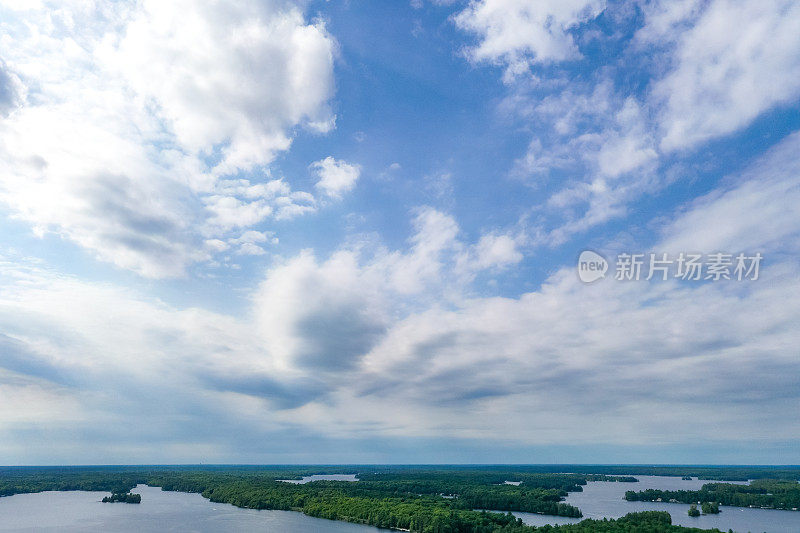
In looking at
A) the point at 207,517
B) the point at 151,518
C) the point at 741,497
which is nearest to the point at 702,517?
the point at 741,497

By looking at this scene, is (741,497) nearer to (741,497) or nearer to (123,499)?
(741,497)

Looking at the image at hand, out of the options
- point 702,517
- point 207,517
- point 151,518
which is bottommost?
point 702,517

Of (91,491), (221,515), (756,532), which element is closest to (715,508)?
(756,532)

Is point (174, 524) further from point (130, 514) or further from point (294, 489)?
point (294, 489)

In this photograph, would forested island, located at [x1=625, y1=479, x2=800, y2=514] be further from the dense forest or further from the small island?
the small island

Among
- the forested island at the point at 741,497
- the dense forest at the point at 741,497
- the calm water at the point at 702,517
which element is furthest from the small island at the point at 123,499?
the forested island at the point at 741,497

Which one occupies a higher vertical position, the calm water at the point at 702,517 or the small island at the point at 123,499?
the small island at the point at 123,499

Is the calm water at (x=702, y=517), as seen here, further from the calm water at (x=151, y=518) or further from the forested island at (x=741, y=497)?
the calm water at (x=151, y=518)

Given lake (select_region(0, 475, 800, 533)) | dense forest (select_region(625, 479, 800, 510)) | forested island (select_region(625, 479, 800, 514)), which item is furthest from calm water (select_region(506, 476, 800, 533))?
dense forest (select_region(625, 479, 800, 510))
